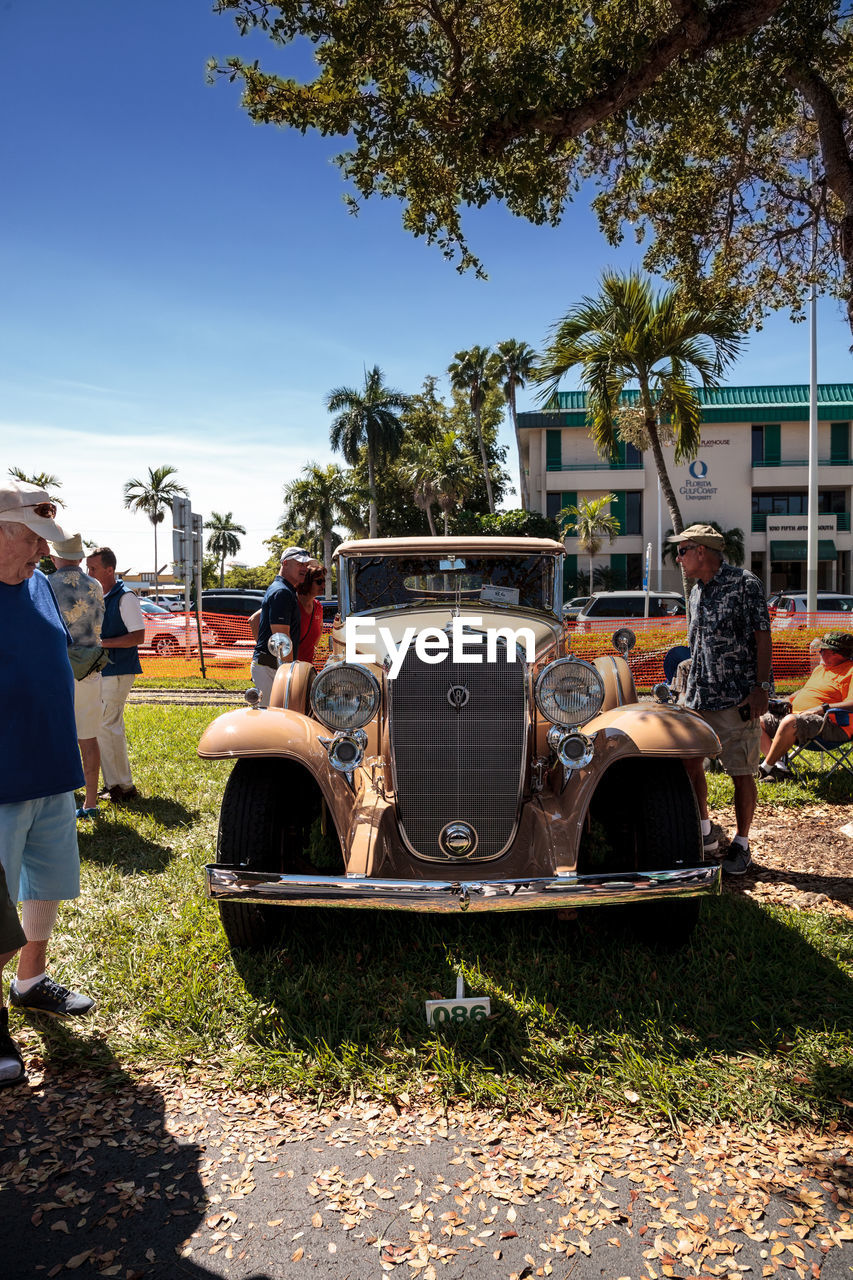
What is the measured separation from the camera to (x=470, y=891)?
113 inches

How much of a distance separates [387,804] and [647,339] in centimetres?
978

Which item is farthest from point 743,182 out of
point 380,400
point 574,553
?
point 380,400

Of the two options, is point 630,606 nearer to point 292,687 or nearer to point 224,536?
point 292,687

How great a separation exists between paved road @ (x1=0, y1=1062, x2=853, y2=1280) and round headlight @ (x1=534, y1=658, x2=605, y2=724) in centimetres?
145

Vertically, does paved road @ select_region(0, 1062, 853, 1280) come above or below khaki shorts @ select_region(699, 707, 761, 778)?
below

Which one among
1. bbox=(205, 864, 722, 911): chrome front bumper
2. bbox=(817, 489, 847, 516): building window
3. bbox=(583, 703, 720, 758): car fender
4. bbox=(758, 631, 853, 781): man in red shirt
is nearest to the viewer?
bbox=(205, 864, 722, 911): chrome front bumper

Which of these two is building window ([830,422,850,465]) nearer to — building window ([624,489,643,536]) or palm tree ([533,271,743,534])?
building window ([624,489,643,536])

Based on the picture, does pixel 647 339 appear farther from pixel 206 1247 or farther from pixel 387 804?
pixel 206 1247

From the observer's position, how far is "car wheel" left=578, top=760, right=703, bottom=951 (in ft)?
10.9

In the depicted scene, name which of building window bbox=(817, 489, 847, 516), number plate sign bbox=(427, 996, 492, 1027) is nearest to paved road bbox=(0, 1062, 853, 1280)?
number plate sign bbox=(427, 996, 492, 1027)

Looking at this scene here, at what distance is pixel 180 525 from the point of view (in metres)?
13.1

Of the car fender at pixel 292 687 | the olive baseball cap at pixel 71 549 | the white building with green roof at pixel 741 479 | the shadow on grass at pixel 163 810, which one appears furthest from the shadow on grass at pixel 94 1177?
the white building with green roof at pixel 741 479

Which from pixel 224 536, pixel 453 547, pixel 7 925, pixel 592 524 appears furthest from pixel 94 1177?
pixel 224 536

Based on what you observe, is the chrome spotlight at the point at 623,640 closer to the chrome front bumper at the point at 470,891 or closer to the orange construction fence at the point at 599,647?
the chrome front bumper at the point at 470,891
